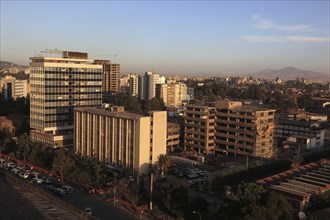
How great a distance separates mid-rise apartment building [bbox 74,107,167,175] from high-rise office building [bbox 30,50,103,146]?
290 inches

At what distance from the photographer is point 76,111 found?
107ft

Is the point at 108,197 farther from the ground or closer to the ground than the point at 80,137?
closer to the ground

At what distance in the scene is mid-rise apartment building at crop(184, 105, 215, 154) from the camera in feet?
119

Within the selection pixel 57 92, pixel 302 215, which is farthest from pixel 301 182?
pixel 57 92

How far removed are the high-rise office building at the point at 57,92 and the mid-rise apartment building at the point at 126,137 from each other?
736 centimetres

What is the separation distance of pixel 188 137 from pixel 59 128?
512 inches

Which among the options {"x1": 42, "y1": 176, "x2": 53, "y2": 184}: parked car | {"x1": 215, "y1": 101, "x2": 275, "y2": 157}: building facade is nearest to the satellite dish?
{"x1": 215, "y1": 101, "x2": 275, "y2": 157}: building facade

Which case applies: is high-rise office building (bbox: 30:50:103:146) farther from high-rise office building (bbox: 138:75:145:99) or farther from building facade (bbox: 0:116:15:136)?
high-rise office building (bbox: 138:75:145:99)

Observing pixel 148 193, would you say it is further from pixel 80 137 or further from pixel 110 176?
pixel 80 137

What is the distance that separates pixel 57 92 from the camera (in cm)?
3753

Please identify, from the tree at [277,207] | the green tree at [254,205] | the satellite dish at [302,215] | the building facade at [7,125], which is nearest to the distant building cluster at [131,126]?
the building facade at [7,125]

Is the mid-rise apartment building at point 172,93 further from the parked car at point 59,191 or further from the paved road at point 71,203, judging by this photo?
the paved road at point 71,203

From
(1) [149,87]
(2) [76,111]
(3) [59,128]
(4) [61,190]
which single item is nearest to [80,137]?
(2) [76,111]

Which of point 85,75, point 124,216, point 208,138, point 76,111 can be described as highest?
point 85,75
